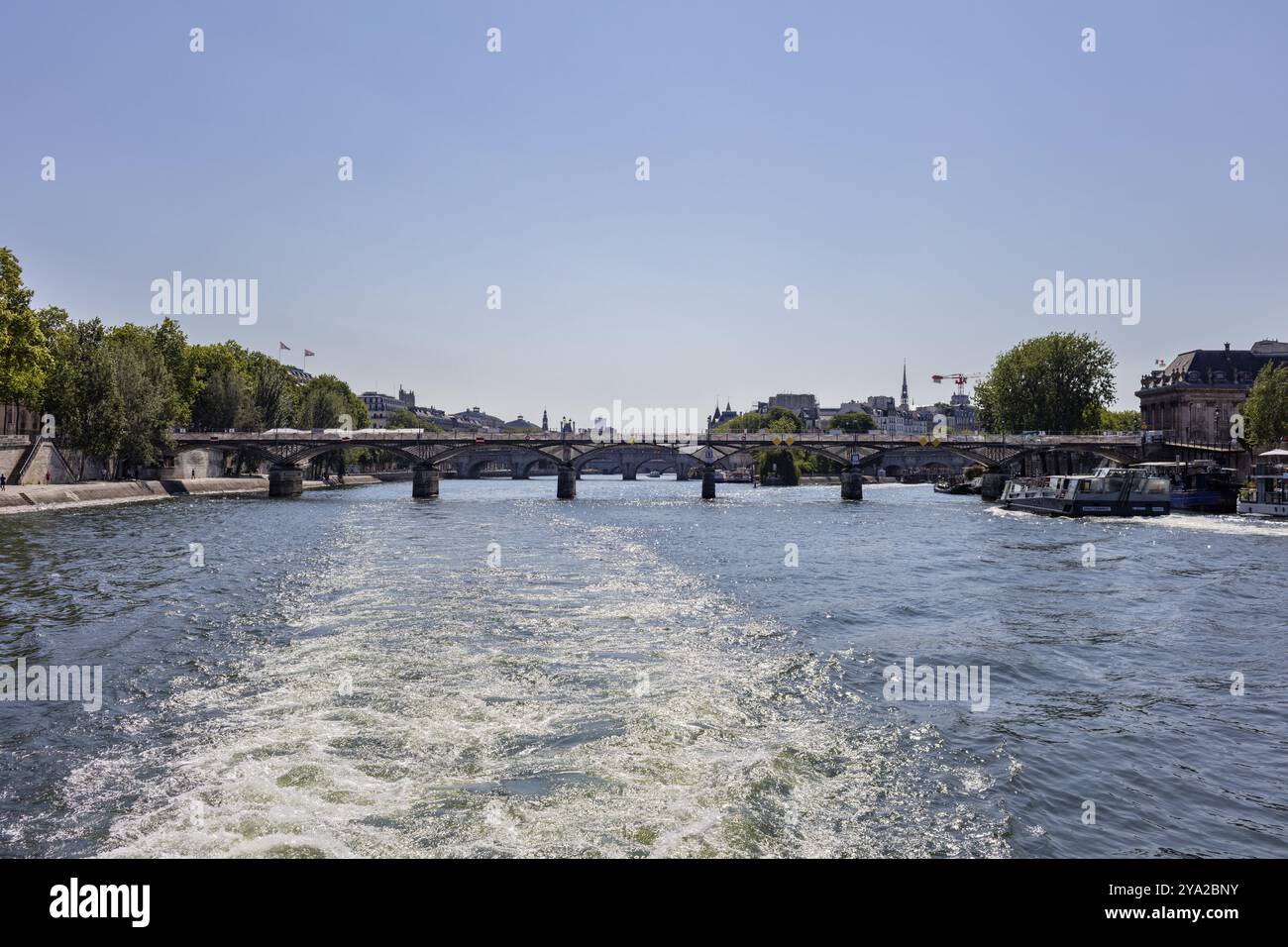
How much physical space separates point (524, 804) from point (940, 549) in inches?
1393

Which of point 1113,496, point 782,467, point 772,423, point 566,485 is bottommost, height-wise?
point 1113,496

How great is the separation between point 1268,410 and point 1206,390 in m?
38.5

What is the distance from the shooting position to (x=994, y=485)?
313 feet

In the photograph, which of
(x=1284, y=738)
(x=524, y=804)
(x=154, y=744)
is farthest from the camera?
(x=1284, y=738)

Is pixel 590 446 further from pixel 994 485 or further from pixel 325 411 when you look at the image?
pixel 325 411

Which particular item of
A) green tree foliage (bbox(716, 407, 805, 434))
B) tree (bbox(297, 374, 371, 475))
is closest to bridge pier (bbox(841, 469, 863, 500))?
green tree foliage (bbox(716, 407, 805, 434))

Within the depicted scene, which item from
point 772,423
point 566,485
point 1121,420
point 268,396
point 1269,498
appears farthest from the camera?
point 772,423

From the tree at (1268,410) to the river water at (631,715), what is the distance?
196ft

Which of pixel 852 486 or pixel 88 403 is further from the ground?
pixel 88 403

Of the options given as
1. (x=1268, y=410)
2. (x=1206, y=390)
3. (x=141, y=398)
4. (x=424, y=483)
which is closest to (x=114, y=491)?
(x=141, y=398)

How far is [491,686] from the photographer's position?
14.2m
